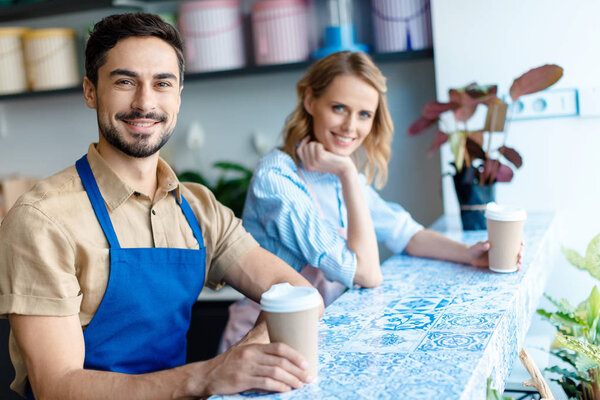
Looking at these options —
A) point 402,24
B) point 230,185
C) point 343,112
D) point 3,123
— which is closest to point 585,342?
point 343,112

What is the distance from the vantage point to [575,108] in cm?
207

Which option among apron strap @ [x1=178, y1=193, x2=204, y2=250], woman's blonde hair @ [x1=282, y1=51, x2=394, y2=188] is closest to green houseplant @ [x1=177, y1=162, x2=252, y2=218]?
woman's blonde hair @ [x1=282, y1=51, x2=394, y2=188]

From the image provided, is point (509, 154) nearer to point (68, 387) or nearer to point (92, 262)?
point (92, 262)

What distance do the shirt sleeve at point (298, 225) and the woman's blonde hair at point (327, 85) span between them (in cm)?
17

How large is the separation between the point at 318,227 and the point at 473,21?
1034mm

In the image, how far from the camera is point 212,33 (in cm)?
256

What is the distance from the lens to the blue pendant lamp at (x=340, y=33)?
2398 millimetres

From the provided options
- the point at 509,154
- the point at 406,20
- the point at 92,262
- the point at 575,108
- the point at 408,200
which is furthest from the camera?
the point at 408,200

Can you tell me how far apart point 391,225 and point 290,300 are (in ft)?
3.36

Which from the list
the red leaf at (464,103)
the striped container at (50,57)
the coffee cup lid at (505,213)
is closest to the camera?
the coffee cup lid at (505,213)

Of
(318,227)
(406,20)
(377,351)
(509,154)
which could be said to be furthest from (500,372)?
(406,20)

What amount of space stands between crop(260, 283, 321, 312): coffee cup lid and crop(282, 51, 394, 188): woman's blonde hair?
895 millimetres

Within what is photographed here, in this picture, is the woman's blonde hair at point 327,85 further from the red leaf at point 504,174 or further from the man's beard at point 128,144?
the man's beard at point 128,144

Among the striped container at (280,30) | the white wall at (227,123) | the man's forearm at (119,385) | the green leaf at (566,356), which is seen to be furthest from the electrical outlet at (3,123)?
the green leaf at (566,356)
